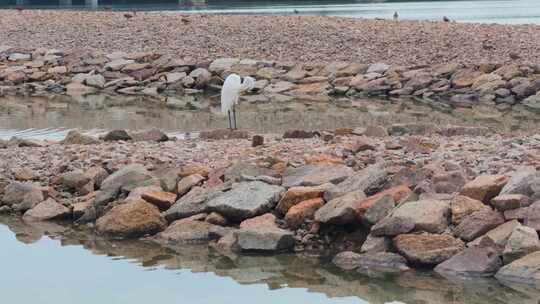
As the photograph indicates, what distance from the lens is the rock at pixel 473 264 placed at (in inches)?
285

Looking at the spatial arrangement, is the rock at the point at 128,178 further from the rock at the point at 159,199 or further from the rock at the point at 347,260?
the rock at the point at 347,260

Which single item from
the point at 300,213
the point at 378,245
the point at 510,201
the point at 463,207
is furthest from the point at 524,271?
the point at 300,213

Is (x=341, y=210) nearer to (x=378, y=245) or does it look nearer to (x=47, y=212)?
(x=378, y=245)

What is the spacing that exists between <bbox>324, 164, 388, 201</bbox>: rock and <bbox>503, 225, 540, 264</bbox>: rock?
5.10ft

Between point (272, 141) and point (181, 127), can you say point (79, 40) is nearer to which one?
point (181, 127)

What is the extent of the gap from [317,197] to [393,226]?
1051mm

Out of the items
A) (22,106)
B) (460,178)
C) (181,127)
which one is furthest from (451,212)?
(22,106)

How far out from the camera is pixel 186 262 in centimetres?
814

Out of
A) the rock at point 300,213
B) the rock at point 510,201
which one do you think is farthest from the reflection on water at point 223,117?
the rock at point 510,201

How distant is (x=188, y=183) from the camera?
30.5ft

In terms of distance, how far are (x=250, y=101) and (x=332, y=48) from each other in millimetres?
4390

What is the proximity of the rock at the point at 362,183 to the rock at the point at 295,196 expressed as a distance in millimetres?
100

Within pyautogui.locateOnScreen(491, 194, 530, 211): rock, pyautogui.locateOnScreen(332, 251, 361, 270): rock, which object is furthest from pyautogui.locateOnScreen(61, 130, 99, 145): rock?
pyautogui.locateOnScreen(491, 194, 530, 211): rock

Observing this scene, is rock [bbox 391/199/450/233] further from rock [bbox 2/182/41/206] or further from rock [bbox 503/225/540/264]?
rock [bbox 2/182/41/206]
